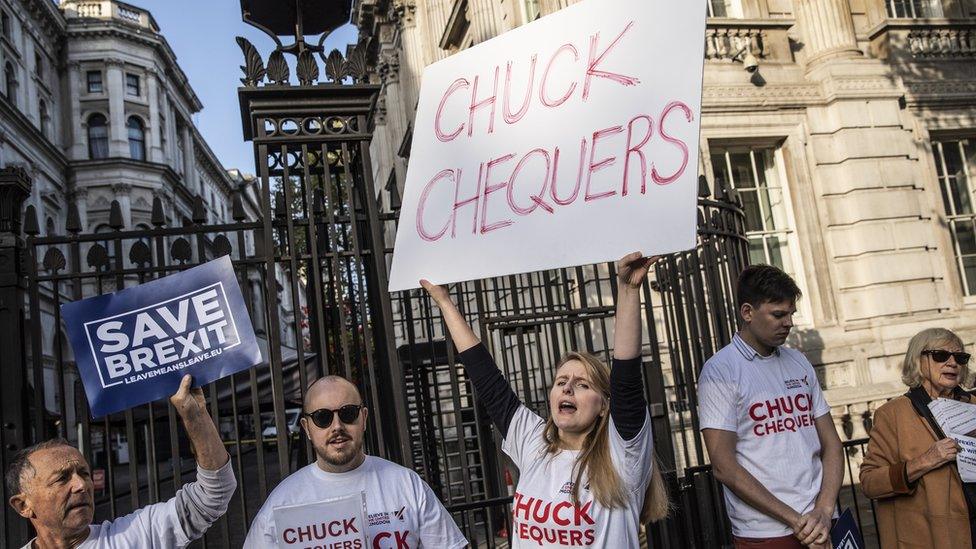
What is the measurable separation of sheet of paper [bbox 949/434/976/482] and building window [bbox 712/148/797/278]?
7.84 m

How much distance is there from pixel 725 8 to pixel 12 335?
1134 centimetres

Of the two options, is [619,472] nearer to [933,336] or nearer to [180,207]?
[933,336]

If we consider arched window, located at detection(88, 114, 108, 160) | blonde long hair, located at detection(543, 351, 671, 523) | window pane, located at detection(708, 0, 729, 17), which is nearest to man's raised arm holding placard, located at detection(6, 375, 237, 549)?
blonde long hair, located at detection(543, 351, 671, 523)

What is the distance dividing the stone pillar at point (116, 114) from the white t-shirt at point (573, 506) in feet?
160

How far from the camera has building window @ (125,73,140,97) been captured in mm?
48844

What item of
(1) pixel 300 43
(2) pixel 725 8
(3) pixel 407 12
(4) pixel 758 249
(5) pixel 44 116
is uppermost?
(5) pixel 44 116

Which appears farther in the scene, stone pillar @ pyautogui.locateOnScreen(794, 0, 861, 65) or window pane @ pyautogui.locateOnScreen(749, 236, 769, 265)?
stone pillar @ pyautogui.locateOnScreen(794, 0, 861, 65)

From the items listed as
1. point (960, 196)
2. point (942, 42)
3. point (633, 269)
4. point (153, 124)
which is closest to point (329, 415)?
point (633, 269)

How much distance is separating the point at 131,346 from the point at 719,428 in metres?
2.53

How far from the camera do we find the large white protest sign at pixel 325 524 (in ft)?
8.46

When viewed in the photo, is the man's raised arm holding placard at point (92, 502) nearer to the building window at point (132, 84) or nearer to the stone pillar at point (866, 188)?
the stone pillar at point (866, 188)

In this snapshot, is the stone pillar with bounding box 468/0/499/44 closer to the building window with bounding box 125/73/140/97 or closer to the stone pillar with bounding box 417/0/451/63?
the stone pillar with bounding box 417/0/451/63

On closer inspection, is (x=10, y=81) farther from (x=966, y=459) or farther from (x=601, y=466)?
(x=966, y=459)

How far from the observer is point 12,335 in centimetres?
405
